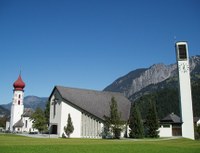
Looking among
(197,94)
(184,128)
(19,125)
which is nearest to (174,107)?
(197,94)

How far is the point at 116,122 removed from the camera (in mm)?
45562

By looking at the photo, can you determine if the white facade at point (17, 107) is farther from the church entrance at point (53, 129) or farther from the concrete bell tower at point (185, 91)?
the concrete bell tower at point (185, 91)

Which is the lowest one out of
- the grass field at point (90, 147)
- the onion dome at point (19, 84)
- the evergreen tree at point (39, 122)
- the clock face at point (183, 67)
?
the grass field at point (90, 147)

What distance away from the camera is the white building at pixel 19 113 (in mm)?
90250

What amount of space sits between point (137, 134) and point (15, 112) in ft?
190

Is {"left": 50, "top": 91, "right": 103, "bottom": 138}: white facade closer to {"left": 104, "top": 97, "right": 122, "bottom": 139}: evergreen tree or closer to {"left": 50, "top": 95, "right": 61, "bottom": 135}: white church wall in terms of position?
{"left": 50, "top": 95, "right": 61, "bottom": 135}: white church wall

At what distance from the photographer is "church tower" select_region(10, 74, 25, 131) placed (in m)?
90.1

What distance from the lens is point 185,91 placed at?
51.8m

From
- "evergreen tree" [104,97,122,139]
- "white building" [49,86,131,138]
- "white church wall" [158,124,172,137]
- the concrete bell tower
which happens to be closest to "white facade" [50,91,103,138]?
"white building" [49,86,131,138]

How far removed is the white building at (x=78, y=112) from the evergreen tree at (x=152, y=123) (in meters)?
6.15

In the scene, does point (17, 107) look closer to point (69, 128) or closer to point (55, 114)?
point (55, 114)

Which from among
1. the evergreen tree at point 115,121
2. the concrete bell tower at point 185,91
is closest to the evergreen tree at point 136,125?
the evergreen tree at point 115,121

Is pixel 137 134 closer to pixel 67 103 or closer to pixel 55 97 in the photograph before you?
pixel 67 103

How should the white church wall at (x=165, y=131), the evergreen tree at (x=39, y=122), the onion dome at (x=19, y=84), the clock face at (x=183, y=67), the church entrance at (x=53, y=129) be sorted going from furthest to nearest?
the onion dome at (x=19, y=84) < the evergreen tree at (x=39, y=122) < the clock face at (x=183, y=67) < the church entrance at (x=53, y=129) < the white church wall at (x=165, y=131)
